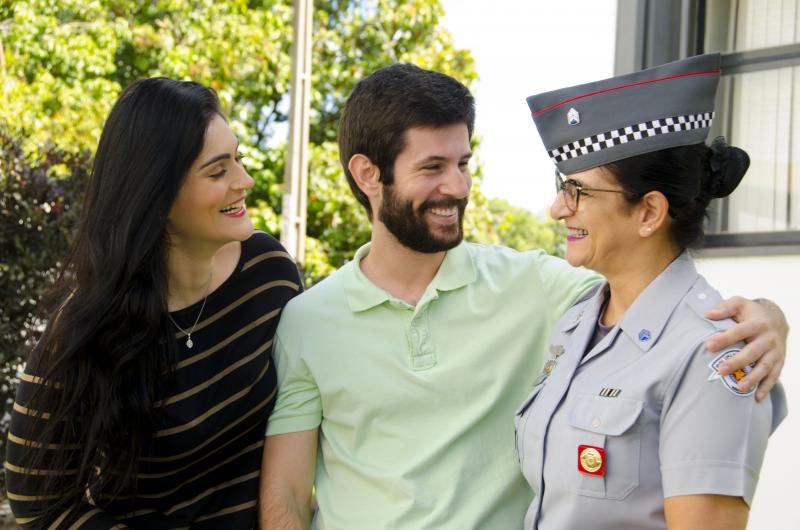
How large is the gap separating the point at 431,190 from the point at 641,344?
0.95m

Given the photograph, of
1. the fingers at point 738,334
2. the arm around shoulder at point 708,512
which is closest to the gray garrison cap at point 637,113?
the fingers at point 738,334

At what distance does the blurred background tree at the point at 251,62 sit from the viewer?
14.2 meters

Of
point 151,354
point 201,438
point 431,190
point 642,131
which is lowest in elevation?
point 201,438

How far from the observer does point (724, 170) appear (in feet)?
7.35

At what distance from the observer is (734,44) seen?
4.94 metres

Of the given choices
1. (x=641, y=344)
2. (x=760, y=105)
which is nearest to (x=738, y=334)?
(x=641, y=344)

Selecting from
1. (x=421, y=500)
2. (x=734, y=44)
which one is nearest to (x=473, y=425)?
(x=421, y=500)

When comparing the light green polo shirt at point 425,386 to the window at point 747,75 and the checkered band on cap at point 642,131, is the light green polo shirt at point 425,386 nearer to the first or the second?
the checkered band on cap at point 642,131

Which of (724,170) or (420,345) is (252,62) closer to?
(420,345)

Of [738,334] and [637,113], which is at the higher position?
[637,113]

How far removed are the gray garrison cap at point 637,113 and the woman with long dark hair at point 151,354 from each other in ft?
3.35

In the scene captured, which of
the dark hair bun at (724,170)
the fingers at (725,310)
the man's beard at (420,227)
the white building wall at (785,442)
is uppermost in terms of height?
the dark hair bun at (724,170)

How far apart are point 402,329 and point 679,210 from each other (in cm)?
96

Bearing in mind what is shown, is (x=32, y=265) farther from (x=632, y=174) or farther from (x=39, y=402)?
(x=632, y=174)
